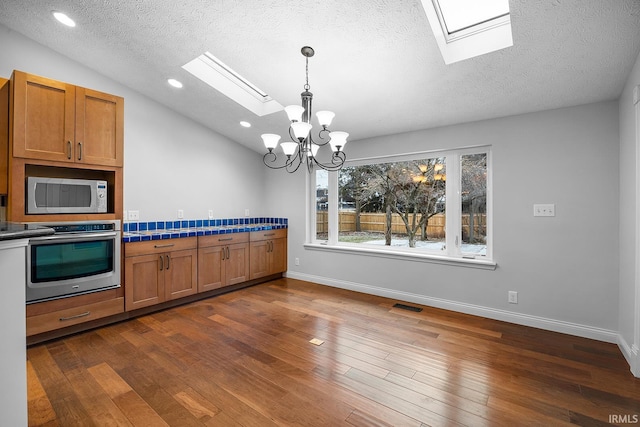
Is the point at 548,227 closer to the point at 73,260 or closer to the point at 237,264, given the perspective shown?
the point at 237,264

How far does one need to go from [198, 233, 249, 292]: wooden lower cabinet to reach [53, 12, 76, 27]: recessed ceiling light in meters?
2.34

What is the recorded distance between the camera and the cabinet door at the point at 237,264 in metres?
3.98

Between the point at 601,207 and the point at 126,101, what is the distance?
5.01 m

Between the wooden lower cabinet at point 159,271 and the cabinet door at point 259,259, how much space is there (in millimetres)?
869

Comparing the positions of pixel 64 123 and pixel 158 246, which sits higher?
pixel 64 123

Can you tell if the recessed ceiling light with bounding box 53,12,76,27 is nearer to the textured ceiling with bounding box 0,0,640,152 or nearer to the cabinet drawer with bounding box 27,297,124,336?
the textured ceiling with bounding box 0,0,640,152

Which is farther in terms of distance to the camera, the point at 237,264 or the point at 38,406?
the point at 237,264

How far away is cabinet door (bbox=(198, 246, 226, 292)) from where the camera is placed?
3.67 m

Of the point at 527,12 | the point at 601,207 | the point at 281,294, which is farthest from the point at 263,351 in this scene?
the point at 601,207

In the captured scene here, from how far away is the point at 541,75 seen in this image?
2.36 m

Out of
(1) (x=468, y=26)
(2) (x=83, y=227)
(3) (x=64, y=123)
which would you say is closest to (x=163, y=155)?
(3) (x=64, y=123)

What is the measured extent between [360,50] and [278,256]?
3250 mm

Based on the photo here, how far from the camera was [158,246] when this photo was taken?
3.26 m

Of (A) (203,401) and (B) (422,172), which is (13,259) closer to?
(A) (203,401)
